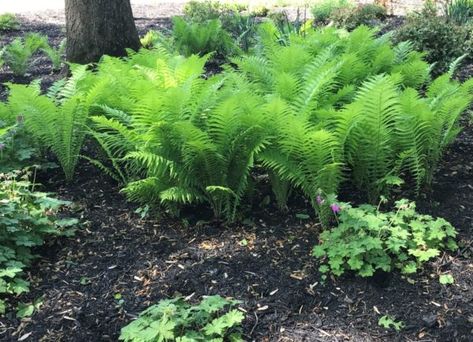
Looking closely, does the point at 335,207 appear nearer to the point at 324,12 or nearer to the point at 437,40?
the point at 437,40

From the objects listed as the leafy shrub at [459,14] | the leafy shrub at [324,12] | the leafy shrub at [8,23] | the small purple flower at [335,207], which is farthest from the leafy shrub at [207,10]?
the small purple flower at [335,207]

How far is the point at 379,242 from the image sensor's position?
281cm

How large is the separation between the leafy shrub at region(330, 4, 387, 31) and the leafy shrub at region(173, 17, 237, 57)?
3.09 m

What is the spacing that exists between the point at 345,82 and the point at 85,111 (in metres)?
1.96

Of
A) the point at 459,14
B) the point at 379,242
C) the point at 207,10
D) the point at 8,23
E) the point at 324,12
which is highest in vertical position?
the point at 459,14

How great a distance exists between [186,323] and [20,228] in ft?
4.01

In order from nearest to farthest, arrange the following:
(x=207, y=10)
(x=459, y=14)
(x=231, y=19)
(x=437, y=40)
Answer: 1. (x=437, y=40)
2. (x=459, y=14)
3. (x=231, y=19)
4. (x=207, y=10)

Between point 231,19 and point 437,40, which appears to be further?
point 231,19

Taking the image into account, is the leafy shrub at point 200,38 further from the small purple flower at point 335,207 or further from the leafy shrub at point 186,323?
the leafy shrub at point 186,323

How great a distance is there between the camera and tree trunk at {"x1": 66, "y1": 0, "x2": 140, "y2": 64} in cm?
575

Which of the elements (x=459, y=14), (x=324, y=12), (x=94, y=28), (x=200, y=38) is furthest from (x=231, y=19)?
(x=94, y=28)

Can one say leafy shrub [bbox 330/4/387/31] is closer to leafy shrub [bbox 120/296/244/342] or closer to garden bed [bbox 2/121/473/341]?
garden bed [bbox 2/121/473/341]

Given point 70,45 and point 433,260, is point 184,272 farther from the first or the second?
point 70,45

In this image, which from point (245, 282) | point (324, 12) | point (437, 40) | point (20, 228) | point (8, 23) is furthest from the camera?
point (324, 12)
